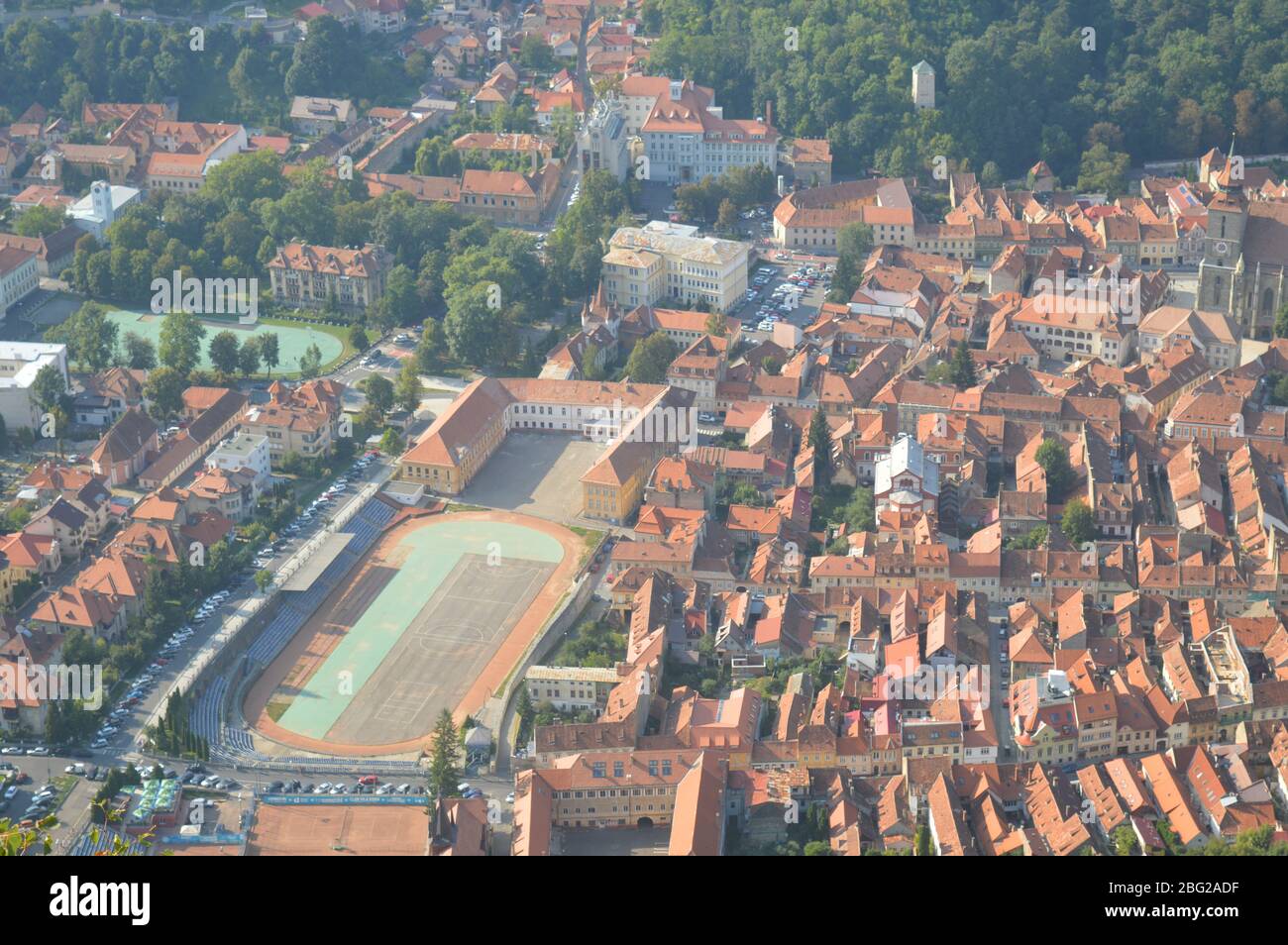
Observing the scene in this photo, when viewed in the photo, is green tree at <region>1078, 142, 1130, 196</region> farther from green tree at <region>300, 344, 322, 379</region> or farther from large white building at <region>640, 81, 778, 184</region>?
green tree at <region>300, 344, 322, 379</region>

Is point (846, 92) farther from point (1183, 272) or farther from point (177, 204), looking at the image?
point (177, 204)

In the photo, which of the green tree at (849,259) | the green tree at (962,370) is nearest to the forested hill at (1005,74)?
the green tree at (849,259)

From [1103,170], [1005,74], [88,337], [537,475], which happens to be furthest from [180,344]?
[1005,74]

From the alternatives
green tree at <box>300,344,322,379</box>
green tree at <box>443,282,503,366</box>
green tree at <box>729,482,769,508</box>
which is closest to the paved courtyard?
green tree at <box>729,482,769,508</box>

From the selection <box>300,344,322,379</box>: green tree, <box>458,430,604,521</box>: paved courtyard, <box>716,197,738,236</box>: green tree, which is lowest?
<box>458,430,604,521</box>: paved courtyard

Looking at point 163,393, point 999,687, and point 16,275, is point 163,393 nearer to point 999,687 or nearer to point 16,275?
point 16,275

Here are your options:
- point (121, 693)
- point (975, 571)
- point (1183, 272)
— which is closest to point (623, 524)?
point (975, 571)

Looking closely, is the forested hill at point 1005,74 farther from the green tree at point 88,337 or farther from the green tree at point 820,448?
the green tree at point 88,337
